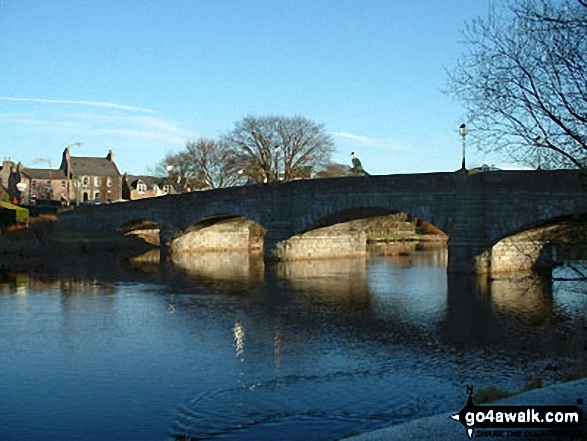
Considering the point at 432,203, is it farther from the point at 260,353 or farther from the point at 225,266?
the point at 260,353

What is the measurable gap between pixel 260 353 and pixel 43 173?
310ft

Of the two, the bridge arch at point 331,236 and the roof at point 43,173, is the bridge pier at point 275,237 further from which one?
the roof at point 43,173

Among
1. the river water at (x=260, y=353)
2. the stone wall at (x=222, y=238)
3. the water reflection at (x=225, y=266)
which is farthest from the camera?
the stone wall at (x=222, y=238)

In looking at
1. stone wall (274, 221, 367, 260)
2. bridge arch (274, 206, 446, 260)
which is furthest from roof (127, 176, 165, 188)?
bridge arch (274, 206, 446, 260)

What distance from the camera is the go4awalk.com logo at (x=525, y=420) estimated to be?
882 centimetres

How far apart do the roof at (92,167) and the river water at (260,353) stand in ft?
242

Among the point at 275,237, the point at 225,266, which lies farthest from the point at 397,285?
the point at 225,266

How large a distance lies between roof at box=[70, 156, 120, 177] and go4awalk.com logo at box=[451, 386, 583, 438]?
103860mm

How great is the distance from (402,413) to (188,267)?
35.2 meters

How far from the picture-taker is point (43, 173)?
10606 centimetres

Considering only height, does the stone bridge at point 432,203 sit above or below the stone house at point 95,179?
below

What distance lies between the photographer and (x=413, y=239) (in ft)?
255

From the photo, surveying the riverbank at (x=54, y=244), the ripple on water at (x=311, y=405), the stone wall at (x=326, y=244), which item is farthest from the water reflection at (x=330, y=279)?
the riverbank at (x=54, y=244)

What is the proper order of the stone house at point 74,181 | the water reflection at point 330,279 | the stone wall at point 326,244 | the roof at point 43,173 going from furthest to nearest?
the roof at point 43,173, the stone house at point 74,181, the stone wall at point 326,244, the water reflection at point 330,279
